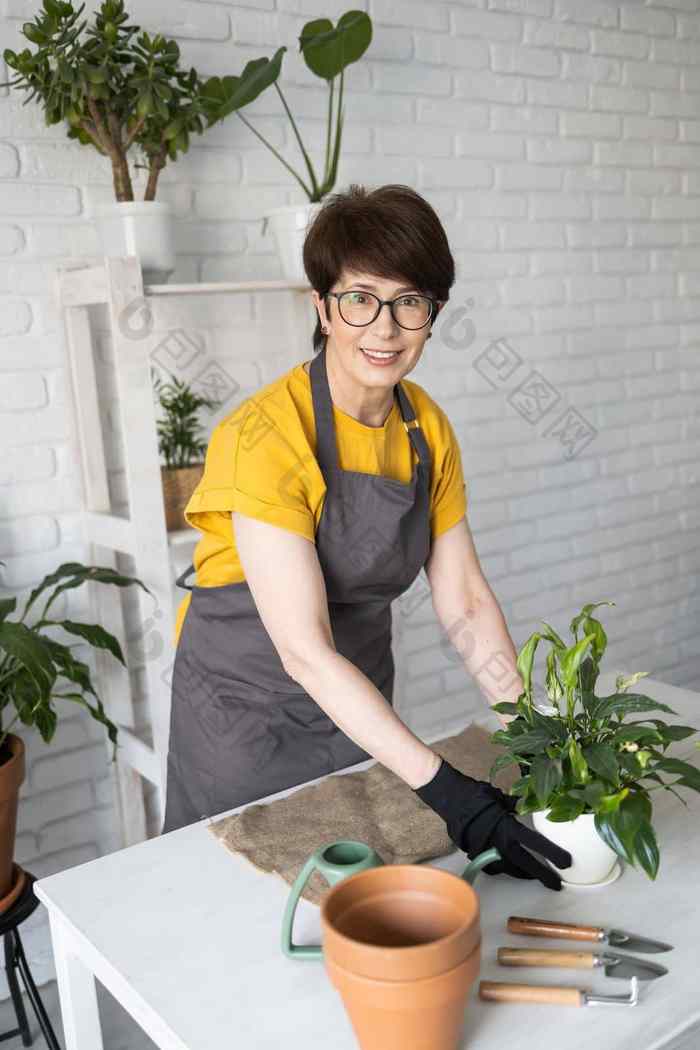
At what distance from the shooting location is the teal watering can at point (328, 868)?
109 centimetres

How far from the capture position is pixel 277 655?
1.77 metres

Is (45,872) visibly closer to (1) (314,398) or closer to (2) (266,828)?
(2) (266,828)

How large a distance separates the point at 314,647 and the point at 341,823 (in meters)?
0.24

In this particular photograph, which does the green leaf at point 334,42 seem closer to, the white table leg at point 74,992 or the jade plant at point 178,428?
the jade plant at point 178,428

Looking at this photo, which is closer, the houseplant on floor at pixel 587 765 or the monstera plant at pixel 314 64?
the houseplant on floor at pixel 587 765

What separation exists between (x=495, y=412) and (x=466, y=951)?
2.44 meters

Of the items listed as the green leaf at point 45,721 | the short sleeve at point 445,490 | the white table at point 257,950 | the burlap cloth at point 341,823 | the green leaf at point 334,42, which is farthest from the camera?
the green leaf at point 334,42

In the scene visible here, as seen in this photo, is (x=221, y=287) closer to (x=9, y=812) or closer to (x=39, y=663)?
(x=39, y=663)

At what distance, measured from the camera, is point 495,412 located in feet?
10.6

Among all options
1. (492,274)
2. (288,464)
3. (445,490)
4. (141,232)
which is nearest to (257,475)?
(288,464)

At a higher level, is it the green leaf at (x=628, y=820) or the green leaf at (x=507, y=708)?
the green leaf at (x=507, y=708)

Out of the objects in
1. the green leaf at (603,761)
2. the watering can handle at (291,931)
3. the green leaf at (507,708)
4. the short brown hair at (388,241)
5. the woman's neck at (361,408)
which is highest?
the short brown hair at (388,241)

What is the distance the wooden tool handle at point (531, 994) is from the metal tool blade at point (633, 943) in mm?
96

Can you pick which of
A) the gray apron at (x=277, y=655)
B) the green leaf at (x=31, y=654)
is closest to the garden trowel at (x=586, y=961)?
the gray apron at (x=277, y=655)
